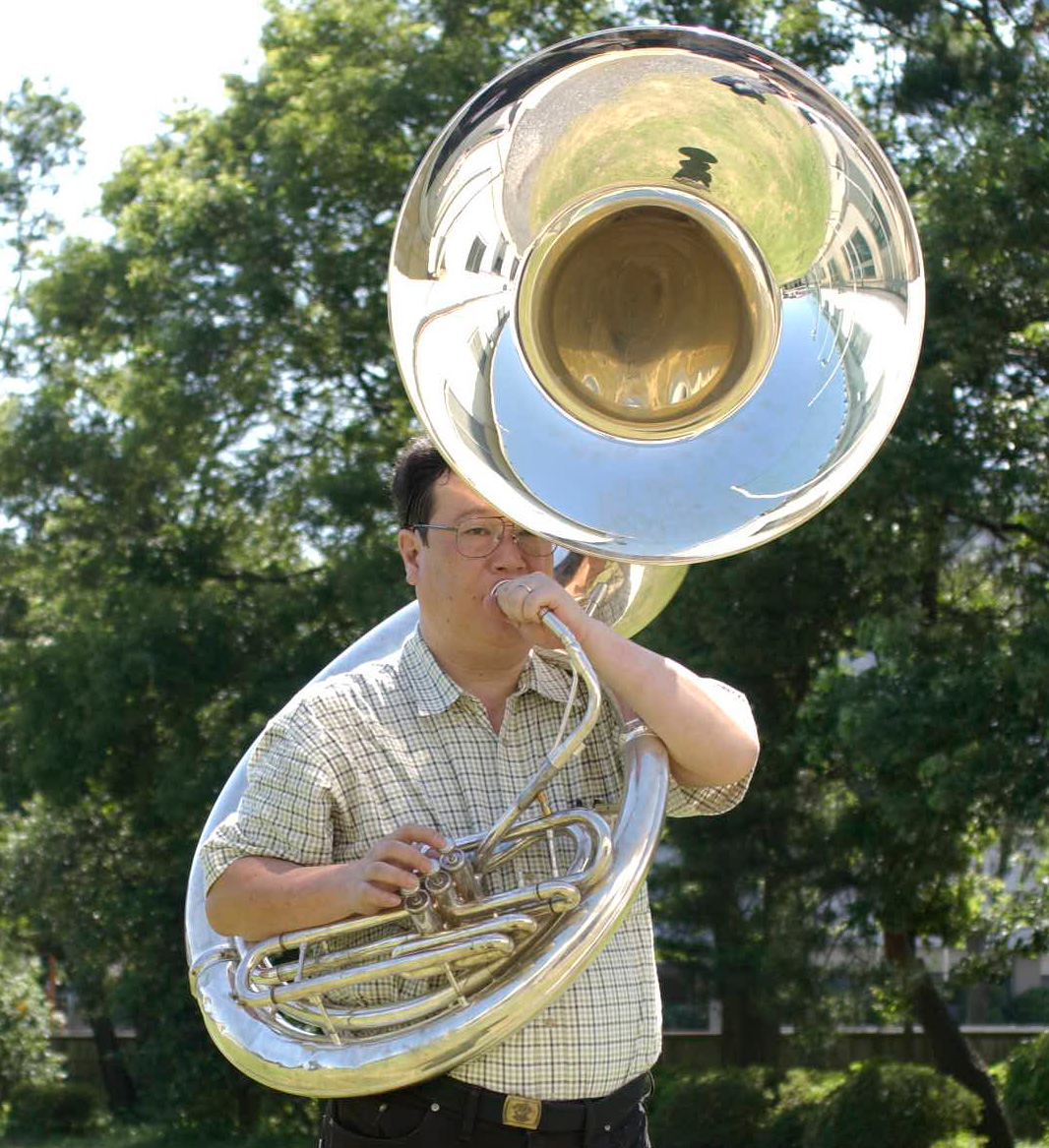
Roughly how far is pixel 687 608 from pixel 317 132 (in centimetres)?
507

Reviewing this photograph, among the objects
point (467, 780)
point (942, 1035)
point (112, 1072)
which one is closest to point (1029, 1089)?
point (942, 1035)

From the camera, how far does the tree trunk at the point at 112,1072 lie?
58.9 feet

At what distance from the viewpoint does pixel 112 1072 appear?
59.7 feet

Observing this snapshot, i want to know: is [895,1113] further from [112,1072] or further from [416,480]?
[112,1072]

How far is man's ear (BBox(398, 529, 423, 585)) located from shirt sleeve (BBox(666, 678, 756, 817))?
51 cm

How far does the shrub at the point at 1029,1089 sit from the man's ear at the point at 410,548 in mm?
7595

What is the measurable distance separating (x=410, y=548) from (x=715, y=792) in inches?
24.4

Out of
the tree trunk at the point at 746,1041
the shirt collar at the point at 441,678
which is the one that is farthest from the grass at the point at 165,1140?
the shirt collar at the point at 441,678

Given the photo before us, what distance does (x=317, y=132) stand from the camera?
13180 millimetres

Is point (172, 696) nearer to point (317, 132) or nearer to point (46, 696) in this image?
point (46, 696)

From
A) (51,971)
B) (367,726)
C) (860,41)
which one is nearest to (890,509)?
(860,41)

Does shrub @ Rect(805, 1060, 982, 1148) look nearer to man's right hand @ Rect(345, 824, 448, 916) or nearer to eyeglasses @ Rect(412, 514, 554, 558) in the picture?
eyeglasses @ Rect(412, 514, 554, 558)

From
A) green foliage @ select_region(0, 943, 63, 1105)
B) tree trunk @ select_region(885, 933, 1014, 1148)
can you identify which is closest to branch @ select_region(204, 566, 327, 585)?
green foliage @ select_region(0, 943, 63, 1105)

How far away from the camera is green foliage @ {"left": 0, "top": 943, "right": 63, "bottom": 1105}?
16.5m
